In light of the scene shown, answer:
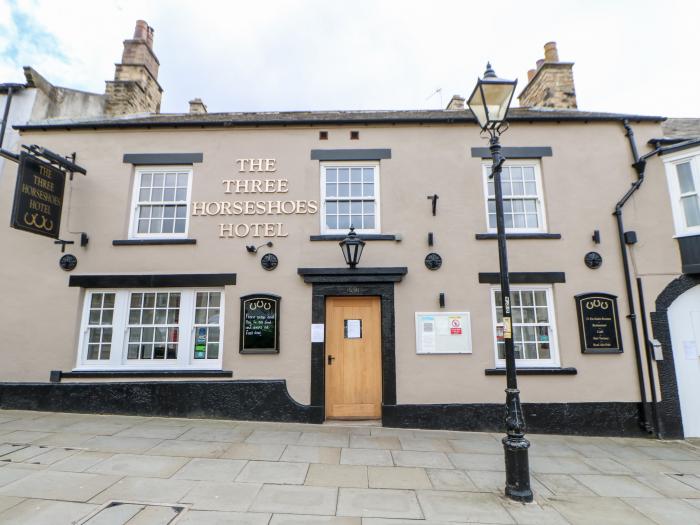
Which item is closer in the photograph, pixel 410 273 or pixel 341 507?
pixel 341 507

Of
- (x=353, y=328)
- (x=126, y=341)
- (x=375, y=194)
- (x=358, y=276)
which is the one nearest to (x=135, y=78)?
(x=126, y=341)

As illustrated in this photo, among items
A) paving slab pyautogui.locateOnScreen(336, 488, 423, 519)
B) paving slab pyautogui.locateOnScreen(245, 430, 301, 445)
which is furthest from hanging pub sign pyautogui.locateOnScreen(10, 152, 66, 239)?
paving slab pyautogui.locateOnScreen(336, 488, 423, 519)

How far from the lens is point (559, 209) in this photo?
7988mm

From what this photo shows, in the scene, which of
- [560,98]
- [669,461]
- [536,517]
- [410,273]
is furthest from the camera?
[560,98]

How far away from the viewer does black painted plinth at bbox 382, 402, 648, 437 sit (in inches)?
283

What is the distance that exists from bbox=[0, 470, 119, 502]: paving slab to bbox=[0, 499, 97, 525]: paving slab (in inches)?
5.1

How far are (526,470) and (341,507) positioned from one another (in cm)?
227

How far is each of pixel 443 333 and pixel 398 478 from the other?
318 centimetres

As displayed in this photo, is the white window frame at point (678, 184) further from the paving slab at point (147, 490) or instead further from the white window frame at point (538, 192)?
the paving slab at point (147, 490)

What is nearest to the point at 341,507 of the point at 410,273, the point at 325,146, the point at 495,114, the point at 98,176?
the point at 410,273

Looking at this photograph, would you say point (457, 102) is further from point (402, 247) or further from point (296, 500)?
point (296, 500)

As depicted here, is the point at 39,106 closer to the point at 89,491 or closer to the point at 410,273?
the point at 89,491

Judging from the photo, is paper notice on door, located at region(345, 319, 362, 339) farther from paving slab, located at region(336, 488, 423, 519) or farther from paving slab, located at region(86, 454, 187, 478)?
paving slab, located at region(86, 454, 187, 478)

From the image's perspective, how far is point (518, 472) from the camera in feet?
14.7
